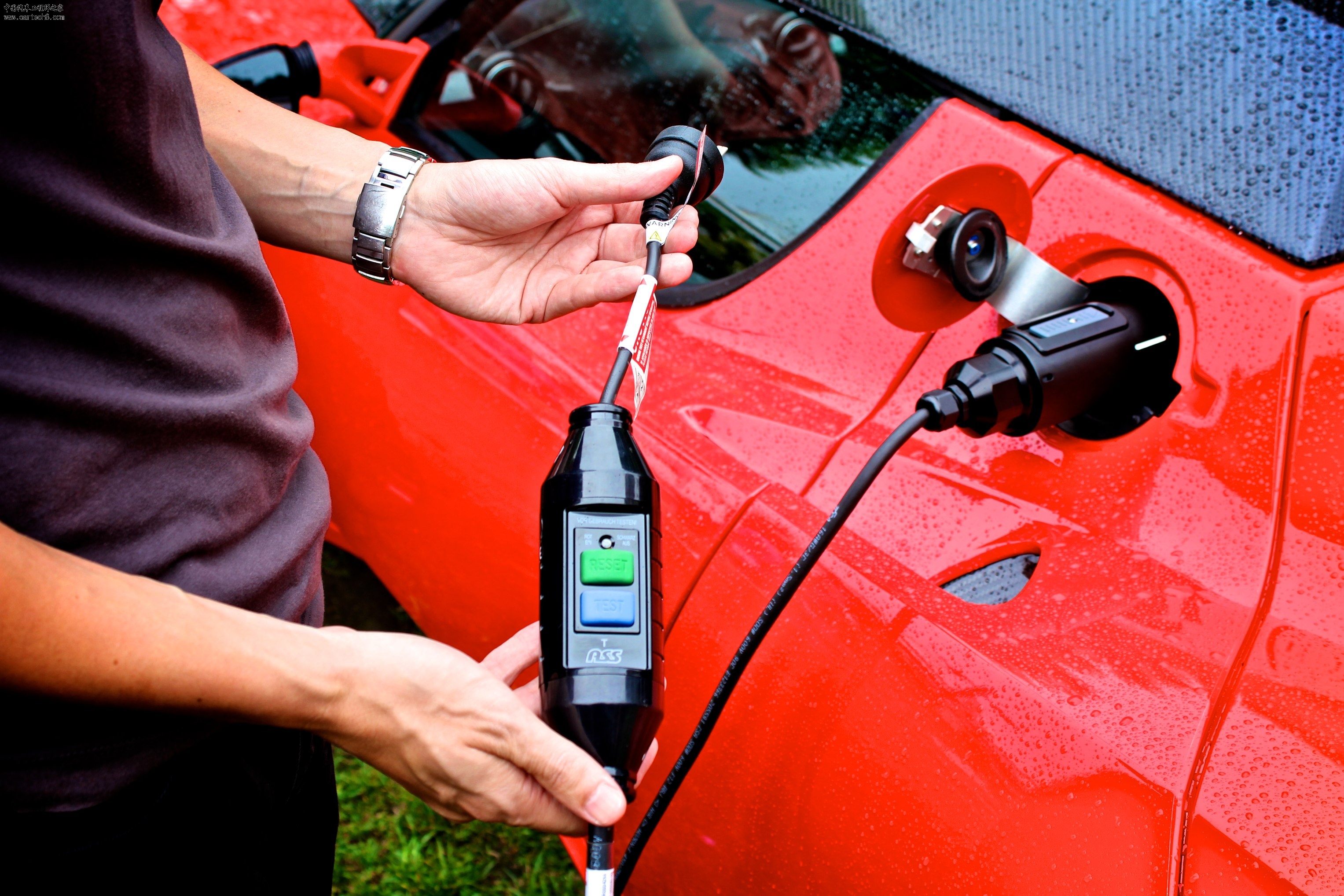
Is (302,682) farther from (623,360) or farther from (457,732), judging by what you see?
(623,360)

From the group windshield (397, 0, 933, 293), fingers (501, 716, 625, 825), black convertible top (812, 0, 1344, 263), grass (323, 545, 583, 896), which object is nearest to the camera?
fingers (501, 716, 625, 825)

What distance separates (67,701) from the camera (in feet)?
2.41

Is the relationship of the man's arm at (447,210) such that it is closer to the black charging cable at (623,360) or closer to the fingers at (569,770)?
the black charging cable at (623,360)

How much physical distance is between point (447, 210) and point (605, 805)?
2.52 feet

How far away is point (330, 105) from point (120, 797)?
1.49 m

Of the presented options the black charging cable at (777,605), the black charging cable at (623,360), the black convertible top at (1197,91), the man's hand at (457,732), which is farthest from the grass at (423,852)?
the black convertible top at (1197,91)

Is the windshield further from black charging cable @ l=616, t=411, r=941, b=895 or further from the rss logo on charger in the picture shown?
the rss logo on charger

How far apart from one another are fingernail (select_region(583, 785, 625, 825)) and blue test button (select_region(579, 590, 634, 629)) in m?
0.14

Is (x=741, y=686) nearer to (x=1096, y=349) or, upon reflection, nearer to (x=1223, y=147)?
(x=1096, y=349)

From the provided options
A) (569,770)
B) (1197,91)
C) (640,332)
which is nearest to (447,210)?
(640,332)

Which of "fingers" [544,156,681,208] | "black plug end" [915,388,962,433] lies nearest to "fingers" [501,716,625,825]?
"black plug end" [915,388,962,433]

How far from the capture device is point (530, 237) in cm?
128

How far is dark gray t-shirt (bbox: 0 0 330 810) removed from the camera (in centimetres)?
73

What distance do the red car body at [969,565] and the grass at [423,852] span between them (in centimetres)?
73
